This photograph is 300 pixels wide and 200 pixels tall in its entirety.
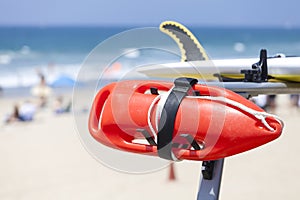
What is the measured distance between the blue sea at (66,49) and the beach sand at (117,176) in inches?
44.9

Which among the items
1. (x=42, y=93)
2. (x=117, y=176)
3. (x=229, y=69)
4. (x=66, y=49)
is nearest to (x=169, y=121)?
(x=229, y=69)

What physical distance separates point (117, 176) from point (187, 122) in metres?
4.83

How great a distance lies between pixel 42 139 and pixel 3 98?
4970mm

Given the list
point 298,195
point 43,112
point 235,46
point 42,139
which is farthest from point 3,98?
point 235,46

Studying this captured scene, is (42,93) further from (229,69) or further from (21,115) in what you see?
(229,69)

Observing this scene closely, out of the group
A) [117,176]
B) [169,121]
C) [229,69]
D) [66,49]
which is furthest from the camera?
[66,49]

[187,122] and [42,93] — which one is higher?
[187,122]

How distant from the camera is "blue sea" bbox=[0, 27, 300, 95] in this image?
15719 millimetres

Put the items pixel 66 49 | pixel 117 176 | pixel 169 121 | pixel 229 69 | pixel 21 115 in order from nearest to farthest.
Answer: pixel 169 121 < pixel 229 69 < pixel 117 176 < pixel 21 115 < pixel 66 49

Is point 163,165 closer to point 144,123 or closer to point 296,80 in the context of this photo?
point 144,123

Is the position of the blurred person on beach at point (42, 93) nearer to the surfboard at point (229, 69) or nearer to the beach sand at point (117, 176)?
the beach sand at point (117, 176)

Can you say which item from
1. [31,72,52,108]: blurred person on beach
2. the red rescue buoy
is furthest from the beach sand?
the red rescue buoy

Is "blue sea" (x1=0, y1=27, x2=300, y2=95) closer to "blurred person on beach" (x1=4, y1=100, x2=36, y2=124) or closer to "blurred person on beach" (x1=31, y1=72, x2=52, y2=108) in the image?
"blurred person on beach" (x1=4, y1=100, x2=36, y2=124)

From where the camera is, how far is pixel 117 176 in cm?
604
